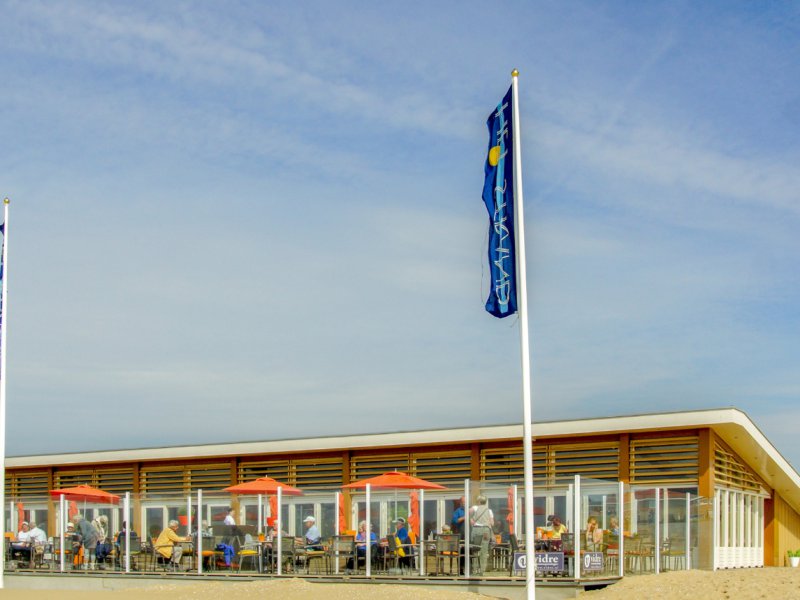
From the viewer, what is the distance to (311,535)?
21.4 metres

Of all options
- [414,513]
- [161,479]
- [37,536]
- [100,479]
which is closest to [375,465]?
[161,479]

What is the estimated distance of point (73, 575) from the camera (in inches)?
942

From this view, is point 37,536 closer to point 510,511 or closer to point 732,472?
point 510,511

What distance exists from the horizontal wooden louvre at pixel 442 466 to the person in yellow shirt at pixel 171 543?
728 cm

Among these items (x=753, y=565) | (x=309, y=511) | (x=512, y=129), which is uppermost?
(x=512, y=129)

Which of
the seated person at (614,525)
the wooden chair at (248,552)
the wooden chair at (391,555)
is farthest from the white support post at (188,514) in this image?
the seated person at (614,525)

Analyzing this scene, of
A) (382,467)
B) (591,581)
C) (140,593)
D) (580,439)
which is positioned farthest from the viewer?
(382,467)

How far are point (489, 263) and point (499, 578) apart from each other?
5425 mm

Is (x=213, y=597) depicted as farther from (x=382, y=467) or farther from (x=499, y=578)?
(x=382, y=467)

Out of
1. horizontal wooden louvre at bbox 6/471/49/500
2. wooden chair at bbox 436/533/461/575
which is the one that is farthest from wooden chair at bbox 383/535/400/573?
horizontal wooden louvre at bbox 6/471/49/500

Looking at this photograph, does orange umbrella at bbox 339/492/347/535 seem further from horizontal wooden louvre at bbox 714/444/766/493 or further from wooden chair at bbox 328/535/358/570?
horizontal wooden louvre at bbox 714/444/766/493

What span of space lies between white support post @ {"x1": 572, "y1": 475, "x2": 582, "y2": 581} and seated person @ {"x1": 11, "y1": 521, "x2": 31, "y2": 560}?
12.8m

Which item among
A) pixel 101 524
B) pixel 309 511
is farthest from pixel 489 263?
pixel 101 524

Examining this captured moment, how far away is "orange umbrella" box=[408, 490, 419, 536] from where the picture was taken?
805 inches
